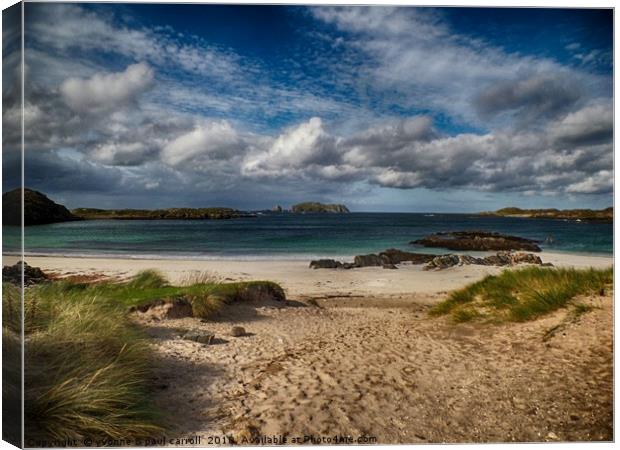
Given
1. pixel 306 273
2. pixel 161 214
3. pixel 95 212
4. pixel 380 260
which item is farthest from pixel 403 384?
pixel 95 212

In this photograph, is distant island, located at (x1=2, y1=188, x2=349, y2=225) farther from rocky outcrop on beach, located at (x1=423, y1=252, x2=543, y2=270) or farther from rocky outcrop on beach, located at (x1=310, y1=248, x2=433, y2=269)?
rocky outcrop on beach, located at (x1=423, y1=252, x2=543, y2=270)

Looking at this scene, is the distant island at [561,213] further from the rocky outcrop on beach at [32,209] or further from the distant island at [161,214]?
the rocky outcrop on beach at [32,209]

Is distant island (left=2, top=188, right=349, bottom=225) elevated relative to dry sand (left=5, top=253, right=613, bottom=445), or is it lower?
elevated

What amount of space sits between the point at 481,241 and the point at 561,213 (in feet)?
2.43

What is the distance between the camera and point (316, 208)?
364 cm

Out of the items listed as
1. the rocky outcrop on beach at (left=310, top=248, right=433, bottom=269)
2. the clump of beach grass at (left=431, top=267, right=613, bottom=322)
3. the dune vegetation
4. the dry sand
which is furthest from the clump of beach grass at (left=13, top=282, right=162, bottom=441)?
the clump of beach grass at (left=431, top=267, right=613, bottom=322)

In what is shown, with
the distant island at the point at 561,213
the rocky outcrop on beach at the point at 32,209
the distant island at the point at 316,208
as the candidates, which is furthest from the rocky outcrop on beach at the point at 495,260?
the rocky outcrop on beach at the point at 32,209

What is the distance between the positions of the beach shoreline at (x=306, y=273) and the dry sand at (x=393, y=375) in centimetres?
3

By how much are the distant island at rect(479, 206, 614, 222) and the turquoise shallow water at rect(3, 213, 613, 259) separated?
49 mm

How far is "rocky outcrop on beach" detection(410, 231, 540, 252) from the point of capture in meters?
3.56

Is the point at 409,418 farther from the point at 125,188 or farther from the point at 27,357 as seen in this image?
the point at 125,188

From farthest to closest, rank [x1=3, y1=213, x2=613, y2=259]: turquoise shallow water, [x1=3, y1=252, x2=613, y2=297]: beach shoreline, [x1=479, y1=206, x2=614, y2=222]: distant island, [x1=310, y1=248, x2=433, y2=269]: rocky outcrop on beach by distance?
[x1=310, y1=248, x2=433, y2=269]: rocky outcrop on beach < [x1=3, y1=252, x2=613, y2=297]: beach shoreline < [x1=3, y1=213, x2=613, y2=259]: turquoise shallow water < [x1=479, y1=206, x2=614, y2=222]: distant island

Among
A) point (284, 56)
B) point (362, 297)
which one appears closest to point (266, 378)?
point (362, 297)

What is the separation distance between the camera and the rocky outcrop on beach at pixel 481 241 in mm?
3556
